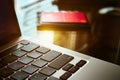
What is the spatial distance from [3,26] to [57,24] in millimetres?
278

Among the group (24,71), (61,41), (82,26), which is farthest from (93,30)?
(24,71)

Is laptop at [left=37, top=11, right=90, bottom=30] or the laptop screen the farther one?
laptop at [left=37, top=11, right=90, bottom=30]

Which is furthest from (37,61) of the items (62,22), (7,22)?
(62,22)

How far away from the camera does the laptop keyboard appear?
54 centimetres

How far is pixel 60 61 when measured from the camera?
0.60m

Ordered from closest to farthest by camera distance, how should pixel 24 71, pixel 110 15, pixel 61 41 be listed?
pixel 24 71 < pixel 61 41 < pixel 110 15

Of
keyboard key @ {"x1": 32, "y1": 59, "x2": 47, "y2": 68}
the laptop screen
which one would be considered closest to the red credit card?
the laptop screen

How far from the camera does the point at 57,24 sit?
0.91 meters

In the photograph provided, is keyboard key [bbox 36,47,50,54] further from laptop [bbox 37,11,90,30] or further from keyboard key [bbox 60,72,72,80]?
laptop [bbox 37,11,90,30]

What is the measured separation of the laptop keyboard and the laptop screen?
0.13 ft

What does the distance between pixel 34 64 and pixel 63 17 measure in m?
0.40

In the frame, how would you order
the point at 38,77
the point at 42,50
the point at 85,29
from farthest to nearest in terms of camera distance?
the point at 85,29, the point at 42,50, the point at 38,77

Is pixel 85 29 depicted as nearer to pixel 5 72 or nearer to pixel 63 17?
pixel 63 17

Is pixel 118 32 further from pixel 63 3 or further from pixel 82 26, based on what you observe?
pixel 63 3
